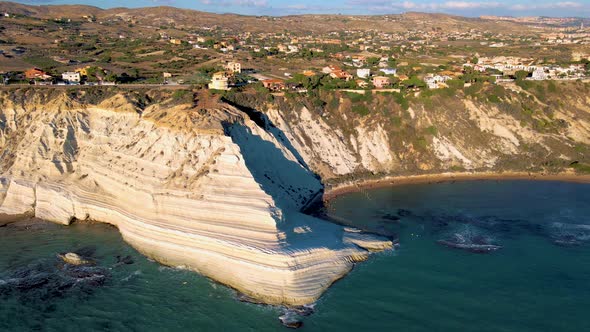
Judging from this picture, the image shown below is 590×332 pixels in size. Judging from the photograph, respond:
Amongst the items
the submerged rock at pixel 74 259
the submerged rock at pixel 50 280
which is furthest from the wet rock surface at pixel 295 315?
the submerged rock at pixel 74 259

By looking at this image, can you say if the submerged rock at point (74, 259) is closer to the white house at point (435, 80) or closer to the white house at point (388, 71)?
the white house at point (435, 80)

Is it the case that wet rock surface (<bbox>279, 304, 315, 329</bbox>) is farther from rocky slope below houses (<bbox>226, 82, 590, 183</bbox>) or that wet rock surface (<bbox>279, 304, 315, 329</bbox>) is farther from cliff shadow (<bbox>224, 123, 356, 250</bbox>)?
rocky slope below houses (<bbox>226, 82, 590, 183</bbox>)

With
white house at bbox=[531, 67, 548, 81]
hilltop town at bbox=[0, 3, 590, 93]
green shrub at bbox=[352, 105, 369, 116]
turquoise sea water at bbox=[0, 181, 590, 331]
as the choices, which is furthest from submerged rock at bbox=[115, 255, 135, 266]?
white house at bbox=[531, 67, 548, 81]

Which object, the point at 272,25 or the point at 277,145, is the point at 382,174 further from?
the point at 272,25

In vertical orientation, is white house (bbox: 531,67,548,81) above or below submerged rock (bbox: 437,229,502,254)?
above

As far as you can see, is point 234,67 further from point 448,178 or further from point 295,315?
point 295,315

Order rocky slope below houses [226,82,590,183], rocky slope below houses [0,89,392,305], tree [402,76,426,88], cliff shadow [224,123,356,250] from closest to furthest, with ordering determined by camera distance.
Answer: rocky slope below houses [0,89,392,305] < cliff shadow [224,123,356,250] < rocky slope below houses [226,82,590,183] < tree [402,76,426,88]
